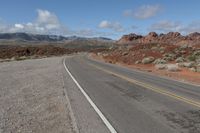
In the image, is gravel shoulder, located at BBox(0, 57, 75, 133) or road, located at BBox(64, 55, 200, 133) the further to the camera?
gravel shoulder, located at BBox(0, 57, 75, 133)

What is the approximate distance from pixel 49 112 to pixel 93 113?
1492mm

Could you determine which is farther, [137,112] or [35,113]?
[35,113]

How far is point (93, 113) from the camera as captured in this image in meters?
9.95

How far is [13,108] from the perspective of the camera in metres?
11.2

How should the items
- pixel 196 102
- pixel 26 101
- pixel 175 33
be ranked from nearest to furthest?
pixel 196 102 → pixel 26 101 → pixel 175 33

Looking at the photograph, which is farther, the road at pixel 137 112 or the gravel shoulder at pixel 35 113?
the gravel shoulder at pixel 35 113

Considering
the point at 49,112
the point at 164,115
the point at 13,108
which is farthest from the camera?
the point at 13,108

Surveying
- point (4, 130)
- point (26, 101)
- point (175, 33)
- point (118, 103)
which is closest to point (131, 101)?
point (118, 103)

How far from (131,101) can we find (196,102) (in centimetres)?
238

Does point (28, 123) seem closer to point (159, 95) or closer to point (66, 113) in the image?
point (66, 113)

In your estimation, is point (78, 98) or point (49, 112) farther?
point (78, 98)

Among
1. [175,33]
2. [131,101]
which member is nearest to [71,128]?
[131,101]

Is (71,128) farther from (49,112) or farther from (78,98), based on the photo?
(78,98)

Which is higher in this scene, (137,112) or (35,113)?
(137,112)
